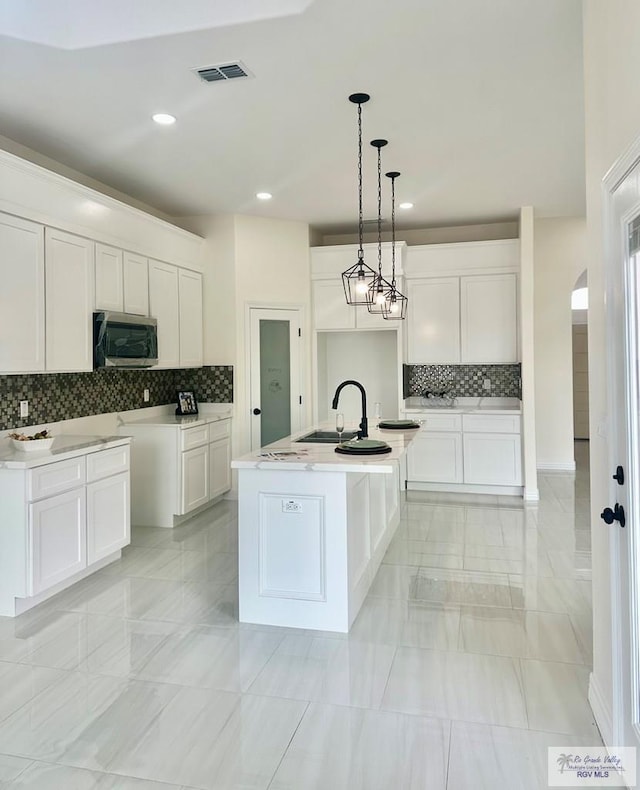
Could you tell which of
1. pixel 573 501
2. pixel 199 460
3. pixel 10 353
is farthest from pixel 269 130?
pixel 573 501

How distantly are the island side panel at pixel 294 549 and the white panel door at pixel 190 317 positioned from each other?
2752mm

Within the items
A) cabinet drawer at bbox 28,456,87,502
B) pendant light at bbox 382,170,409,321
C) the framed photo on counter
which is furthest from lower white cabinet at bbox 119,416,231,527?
pendant light at bbox 382,170,409,321

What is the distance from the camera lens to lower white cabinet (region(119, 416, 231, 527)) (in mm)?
4887

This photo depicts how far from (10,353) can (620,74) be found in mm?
3342

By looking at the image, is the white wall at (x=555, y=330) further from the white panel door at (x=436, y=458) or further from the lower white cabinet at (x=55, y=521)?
the lower white cabinet at (x=55, y=521)

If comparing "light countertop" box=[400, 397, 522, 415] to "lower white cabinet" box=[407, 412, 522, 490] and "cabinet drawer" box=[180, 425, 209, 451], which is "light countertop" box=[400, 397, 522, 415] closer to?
"lower white cabinet" box=[407, 412, 522, 490]

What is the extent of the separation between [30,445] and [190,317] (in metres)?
2.48

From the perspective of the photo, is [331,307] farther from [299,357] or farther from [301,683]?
[301,683]

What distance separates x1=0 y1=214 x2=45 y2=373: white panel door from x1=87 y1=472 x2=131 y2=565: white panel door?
923 mm

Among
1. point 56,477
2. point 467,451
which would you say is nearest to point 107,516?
point 56,477

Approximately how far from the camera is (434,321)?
6.27 metres

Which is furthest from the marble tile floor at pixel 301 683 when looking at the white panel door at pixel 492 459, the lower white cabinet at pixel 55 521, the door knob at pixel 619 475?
the white panel door at pixel 492 459

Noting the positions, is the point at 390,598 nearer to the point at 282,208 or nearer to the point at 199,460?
the point at 199,460

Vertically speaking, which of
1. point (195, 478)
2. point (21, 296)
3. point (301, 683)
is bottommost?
point (301, 683)
